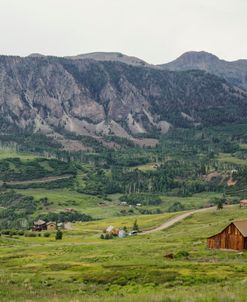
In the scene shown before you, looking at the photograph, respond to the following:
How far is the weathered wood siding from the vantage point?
81.5m

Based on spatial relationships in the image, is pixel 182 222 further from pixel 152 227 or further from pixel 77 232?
pixel 77 232

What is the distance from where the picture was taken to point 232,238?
8362 cm

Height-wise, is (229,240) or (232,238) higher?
(232,238)

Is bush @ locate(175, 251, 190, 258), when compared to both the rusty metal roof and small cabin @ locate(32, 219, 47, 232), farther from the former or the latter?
small cabin @ locate(32, 219, 47, 232)

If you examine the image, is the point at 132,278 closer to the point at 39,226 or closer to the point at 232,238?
the point at 232,238

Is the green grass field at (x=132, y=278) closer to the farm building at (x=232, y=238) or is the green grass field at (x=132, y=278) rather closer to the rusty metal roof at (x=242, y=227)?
the farm building at (x=232, y=238)

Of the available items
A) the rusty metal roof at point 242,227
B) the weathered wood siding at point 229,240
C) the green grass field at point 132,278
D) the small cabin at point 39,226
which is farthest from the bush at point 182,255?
the small cabin at point 39,226

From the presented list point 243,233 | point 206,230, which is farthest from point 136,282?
point 206,230

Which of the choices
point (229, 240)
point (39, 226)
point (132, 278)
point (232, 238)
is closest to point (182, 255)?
point (232, 238)

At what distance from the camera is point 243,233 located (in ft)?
266

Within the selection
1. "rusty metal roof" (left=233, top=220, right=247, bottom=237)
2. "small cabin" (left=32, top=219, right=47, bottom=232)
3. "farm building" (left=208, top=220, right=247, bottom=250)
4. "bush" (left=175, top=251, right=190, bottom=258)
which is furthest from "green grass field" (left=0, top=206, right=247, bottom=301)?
"small cabin" (left=32, top=219, right=47, bottom=232)

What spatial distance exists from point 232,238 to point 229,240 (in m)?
1.04

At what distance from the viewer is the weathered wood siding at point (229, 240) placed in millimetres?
81500

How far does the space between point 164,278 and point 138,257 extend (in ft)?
87.2
